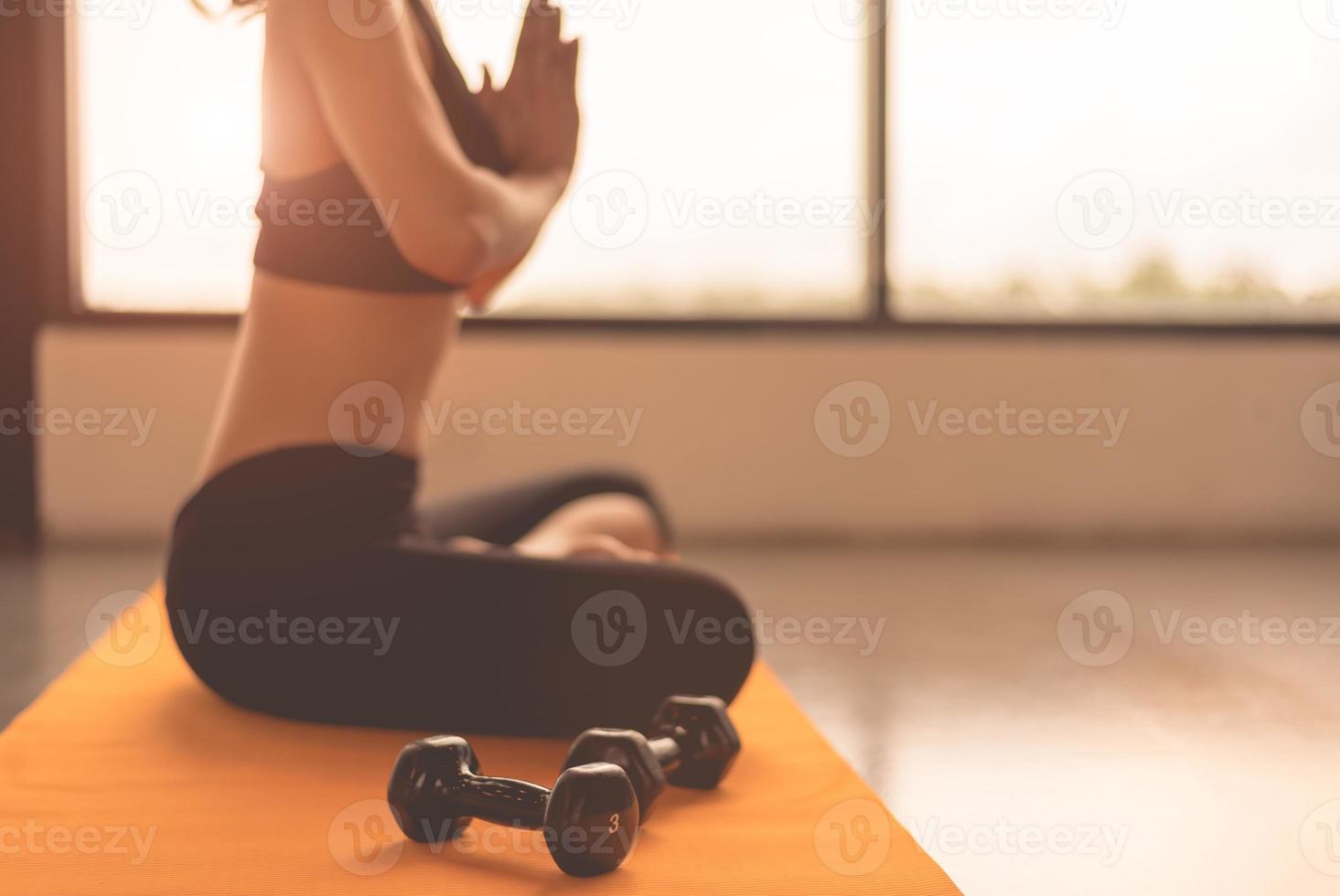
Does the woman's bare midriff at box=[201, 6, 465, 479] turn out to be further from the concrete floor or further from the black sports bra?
the concrete floor

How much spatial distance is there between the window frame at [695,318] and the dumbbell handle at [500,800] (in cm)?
236

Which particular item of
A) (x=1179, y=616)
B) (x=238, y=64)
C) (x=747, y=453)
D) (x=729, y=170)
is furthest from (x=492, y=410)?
(x=1179, y=616)

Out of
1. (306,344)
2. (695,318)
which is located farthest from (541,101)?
(695,318)

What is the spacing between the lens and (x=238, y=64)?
3.34m

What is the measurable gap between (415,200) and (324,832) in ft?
2.21

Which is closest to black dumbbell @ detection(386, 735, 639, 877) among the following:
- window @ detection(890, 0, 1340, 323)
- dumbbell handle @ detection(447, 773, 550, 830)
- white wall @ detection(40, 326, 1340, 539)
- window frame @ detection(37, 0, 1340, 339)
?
dumbbell handle @ detection(447, 773, 550, 830)

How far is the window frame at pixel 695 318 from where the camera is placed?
11.0ft

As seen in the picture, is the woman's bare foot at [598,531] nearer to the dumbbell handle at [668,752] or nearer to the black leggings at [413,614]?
the black leggings at [413,614]

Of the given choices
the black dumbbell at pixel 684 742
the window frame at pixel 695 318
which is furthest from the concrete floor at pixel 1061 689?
the window frame at pixel 695 318

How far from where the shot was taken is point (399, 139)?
1271mm

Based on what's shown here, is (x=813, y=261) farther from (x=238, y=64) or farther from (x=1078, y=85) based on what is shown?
(x=238, y=64)

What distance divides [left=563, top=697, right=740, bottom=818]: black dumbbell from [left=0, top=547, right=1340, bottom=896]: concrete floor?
205 millimetres

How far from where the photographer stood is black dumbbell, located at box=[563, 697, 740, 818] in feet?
3.98

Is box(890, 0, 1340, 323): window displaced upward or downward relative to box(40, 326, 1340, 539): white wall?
upward
